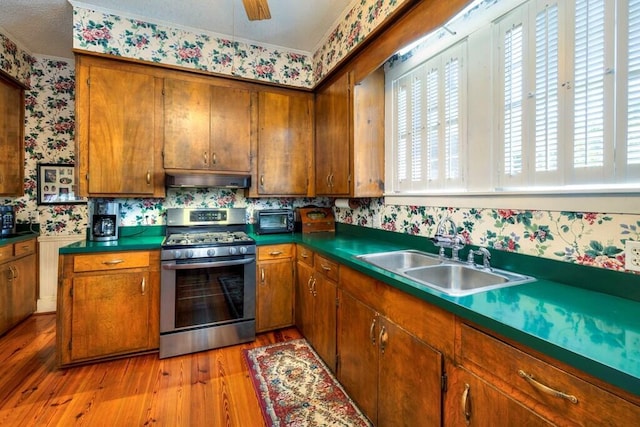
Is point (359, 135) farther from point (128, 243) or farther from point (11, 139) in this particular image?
point (11, 139)

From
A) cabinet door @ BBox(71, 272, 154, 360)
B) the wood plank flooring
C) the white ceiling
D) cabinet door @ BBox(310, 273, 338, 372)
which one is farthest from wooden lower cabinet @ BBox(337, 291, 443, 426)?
the white ceiling

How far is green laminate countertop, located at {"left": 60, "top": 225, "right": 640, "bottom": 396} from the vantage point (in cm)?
70

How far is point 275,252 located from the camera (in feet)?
8.87

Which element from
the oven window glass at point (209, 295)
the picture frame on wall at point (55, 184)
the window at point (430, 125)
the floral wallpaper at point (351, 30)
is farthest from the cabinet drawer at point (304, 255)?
the picture frame on wall at point (55, 184)

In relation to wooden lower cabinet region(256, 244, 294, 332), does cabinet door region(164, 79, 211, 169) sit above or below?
above

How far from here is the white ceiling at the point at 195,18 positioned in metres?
2.36

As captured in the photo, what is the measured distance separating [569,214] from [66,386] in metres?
3.13

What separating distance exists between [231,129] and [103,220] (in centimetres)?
135

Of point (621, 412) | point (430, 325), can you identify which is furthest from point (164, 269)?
point (621, 412)

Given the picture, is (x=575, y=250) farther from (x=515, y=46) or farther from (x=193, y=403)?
(x=193, y=403)

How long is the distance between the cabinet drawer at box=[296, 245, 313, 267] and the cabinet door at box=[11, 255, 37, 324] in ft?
8.99

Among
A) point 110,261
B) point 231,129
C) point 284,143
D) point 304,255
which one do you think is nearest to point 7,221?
point 110,261

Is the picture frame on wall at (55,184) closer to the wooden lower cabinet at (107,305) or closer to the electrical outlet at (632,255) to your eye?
the wooden lower cabinet at (107,305)

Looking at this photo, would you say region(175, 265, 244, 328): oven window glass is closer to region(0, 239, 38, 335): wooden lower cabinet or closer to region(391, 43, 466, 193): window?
region(391, 43, 466, 193): window
